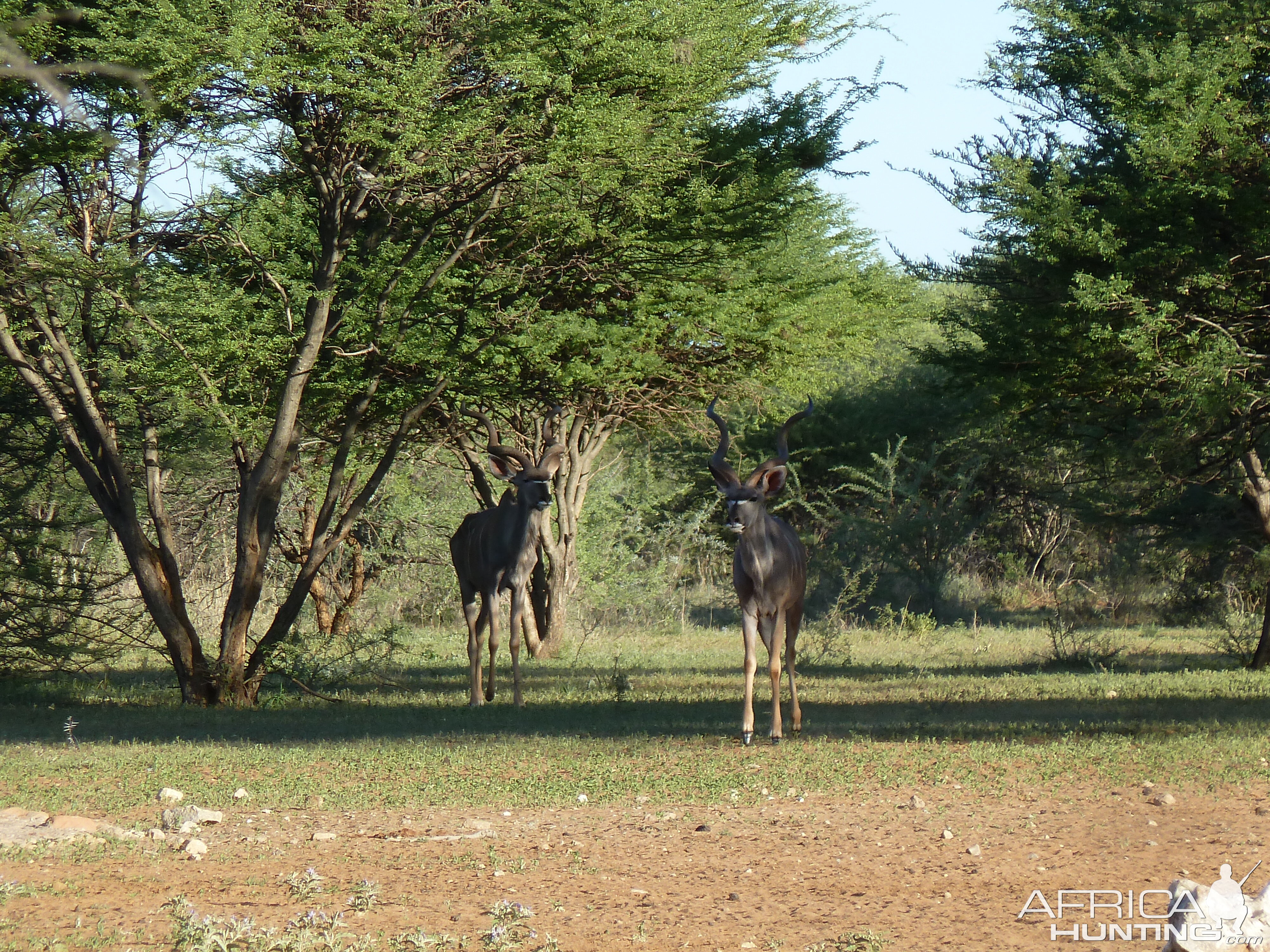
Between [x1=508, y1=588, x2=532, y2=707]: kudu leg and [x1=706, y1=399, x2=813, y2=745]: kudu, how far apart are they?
331cm

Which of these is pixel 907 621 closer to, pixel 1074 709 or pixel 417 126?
pixel 1074 709

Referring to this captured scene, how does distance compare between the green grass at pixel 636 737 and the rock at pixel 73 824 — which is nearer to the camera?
the rock at pixel 73 824

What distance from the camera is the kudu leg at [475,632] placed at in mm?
14016

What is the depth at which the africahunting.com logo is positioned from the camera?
4289 millimetres

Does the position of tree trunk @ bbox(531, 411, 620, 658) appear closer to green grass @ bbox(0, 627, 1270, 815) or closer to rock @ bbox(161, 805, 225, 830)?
green grass @ bbox(0, 627, 1270, 815)

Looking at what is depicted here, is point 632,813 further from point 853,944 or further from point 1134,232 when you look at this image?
point 1134,232

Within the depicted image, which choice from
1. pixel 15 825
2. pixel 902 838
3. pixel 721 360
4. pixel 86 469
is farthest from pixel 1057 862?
pixel 721 360

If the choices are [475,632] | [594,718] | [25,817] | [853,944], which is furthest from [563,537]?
[853,944]

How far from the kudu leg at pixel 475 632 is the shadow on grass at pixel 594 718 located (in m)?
0.29

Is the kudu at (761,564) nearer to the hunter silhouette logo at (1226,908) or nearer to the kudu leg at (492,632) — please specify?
the kudu leg at (492,632)

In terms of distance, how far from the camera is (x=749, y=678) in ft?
34.4

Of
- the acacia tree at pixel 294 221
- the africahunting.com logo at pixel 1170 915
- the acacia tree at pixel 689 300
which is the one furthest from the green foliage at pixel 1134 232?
the africahunting.com logo at pixel 1170 915

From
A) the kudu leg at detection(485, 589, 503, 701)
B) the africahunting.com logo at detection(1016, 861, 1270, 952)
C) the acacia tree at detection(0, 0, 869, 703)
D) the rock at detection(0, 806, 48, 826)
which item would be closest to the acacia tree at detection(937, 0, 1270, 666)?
the acacia tree at detection(0, 0, 869, 703)

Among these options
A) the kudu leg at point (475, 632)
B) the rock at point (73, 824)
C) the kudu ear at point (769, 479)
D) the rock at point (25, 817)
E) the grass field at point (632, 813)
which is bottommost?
the grass field at point (632, 813)
